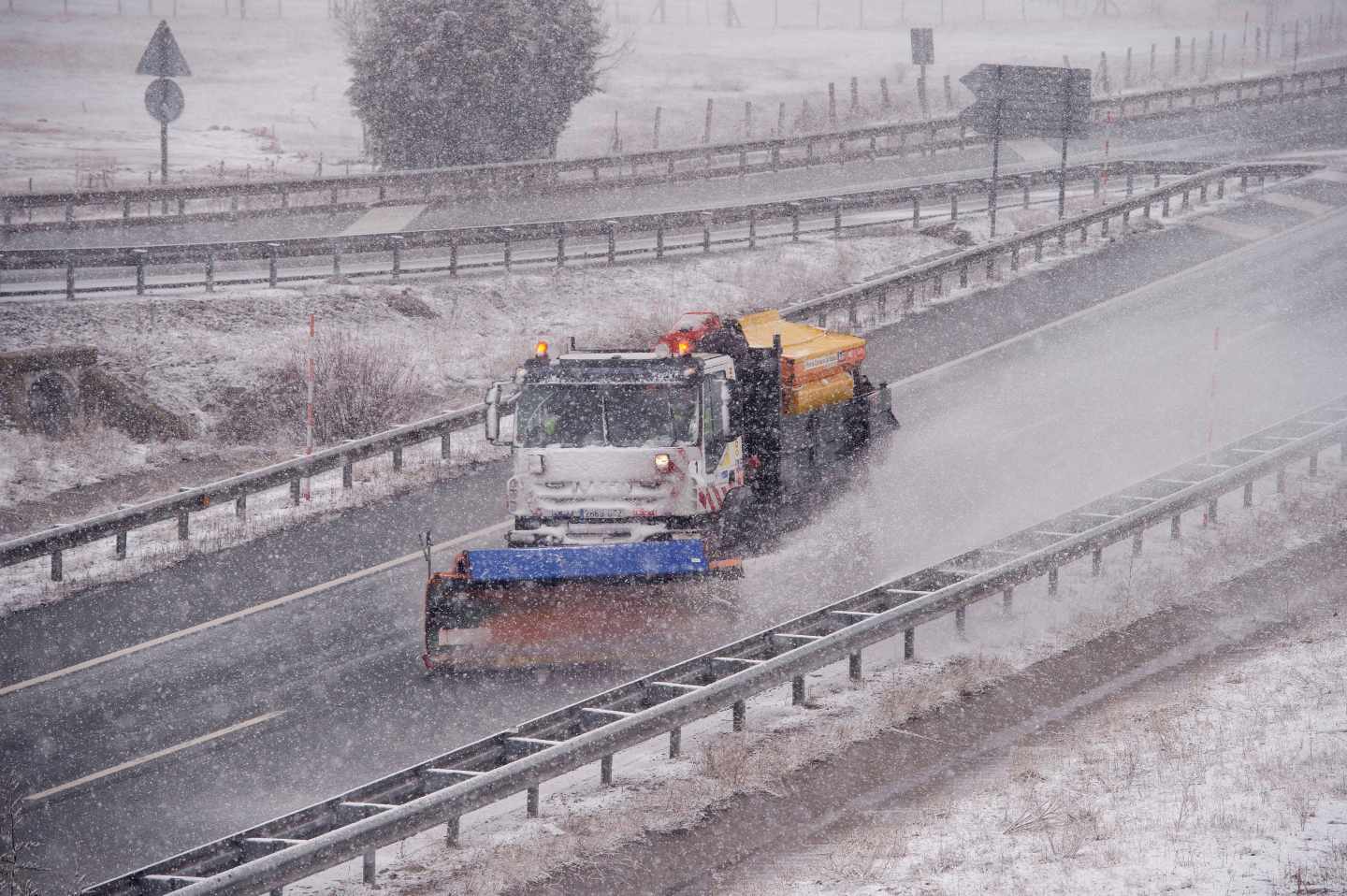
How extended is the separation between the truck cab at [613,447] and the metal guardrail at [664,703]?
7.33ft

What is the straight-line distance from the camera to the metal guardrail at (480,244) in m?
27.6

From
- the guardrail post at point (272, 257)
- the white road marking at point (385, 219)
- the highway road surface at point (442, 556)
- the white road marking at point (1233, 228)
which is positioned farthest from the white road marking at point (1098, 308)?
the white road marking at point (385, 219)

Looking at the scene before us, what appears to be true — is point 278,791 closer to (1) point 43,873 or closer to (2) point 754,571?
(1) point 43,873

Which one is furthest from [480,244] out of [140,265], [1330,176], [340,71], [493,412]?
[340,71]

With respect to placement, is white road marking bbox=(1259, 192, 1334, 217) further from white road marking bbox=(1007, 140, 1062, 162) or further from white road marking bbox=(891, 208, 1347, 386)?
white road marking bbox=(1007, 140, 1062, 162)

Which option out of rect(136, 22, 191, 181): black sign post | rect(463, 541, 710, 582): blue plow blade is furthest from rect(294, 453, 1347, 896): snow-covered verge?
rect(136, 22, 191, 181): black sign post

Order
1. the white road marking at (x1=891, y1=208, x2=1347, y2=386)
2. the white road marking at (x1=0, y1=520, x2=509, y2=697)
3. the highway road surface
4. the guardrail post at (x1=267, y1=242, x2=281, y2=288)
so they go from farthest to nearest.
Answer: the guardrail post at (x1=267, y1=242, x2=281, y2=288) → the white road marking at (x1=891, y1=208, x2=1347, y2=386) → the white road marking at (x1=0, y1=520, x2=509, y2=697) → the highway road surface

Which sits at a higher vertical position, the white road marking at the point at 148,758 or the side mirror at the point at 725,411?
the side mirror at the point at 725,411

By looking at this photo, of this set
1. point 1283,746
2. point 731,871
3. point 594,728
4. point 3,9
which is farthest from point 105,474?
point 3,9

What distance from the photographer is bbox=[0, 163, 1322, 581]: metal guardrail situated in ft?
56.6

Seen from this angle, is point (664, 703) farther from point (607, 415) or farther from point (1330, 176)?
point (1330, 176)

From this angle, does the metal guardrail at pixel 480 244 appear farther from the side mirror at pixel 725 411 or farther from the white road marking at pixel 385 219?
the side mirror at pixel 725 411

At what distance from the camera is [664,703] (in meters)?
12.1

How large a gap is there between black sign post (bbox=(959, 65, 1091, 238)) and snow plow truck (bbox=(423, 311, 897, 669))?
51.8ft
